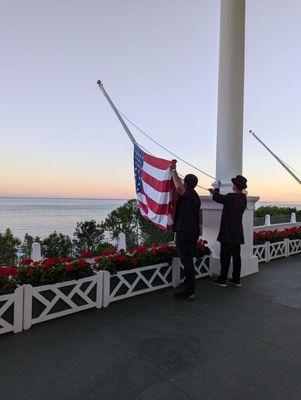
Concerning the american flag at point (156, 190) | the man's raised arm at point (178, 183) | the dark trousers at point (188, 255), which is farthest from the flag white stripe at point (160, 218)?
the man's raised arm at point (178, 183)

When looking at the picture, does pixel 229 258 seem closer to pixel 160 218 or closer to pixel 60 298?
pixel 160 218

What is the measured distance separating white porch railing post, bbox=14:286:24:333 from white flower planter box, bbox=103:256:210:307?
963 mm

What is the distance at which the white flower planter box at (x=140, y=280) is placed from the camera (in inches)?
137

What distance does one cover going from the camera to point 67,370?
2070mm

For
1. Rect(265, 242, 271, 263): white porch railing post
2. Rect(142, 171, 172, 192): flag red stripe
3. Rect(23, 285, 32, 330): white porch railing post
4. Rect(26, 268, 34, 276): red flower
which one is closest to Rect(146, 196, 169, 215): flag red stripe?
Rect(142, 171, 172, 192): flag red stripe

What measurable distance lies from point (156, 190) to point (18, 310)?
231 centimetres

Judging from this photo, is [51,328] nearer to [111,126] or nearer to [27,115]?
[27,115]

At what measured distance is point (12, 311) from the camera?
2.67m

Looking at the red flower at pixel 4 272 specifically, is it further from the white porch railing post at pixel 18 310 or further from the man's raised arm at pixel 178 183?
the man's raised arm at pixel 178 183

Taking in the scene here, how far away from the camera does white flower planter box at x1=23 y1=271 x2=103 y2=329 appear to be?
2768 millimetres

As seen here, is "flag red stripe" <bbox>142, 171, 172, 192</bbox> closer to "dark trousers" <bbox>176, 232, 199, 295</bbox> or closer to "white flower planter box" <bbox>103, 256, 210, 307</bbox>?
"dark trousers" <bbox>176, 232, 199, 295</bbox>

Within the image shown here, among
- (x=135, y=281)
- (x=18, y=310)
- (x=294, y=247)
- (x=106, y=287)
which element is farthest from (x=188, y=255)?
(x=294, y=247)

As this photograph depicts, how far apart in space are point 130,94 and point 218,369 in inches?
378

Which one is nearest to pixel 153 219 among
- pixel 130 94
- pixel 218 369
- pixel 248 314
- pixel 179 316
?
pixel 179 316
